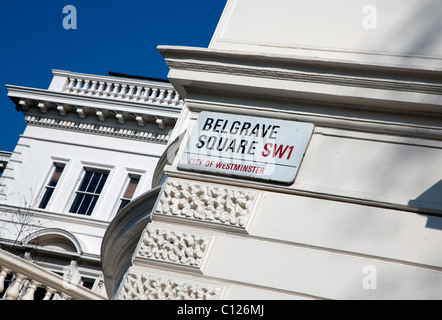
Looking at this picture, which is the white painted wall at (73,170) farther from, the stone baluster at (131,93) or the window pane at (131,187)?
the stone baluster at (131,93)

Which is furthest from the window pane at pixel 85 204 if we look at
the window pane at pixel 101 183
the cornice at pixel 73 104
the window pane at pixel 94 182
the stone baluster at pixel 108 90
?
the stone baluster at pixel 108 90

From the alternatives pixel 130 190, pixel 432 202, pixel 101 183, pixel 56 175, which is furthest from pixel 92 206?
pixel 432 202

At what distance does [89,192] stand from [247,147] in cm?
1798

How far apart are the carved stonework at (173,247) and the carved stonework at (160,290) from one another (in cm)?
19

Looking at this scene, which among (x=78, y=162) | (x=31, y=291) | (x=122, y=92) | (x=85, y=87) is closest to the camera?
(x=31, y=291)

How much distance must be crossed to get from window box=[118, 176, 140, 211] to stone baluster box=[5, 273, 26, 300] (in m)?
15.4

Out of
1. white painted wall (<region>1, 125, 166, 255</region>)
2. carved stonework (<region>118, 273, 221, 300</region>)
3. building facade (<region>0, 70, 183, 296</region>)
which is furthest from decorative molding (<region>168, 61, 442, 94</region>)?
white painted wall (<region>1, 125, 166, 255</region>)

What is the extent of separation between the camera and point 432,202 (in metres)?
5.50

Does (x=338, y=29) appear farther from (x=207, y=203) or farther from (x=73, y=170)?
(x=73, y=170)

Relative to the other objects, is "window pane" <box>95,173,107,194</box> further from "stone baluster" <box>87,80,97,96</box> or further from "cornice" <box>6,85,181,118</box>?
"stone baluster" <box>87,80,97,96</box>

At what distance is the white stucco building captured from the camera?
5496 millimetres

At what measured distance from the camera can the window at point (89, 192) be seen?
23.2 m

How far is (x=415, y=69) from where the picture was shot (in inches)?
229
